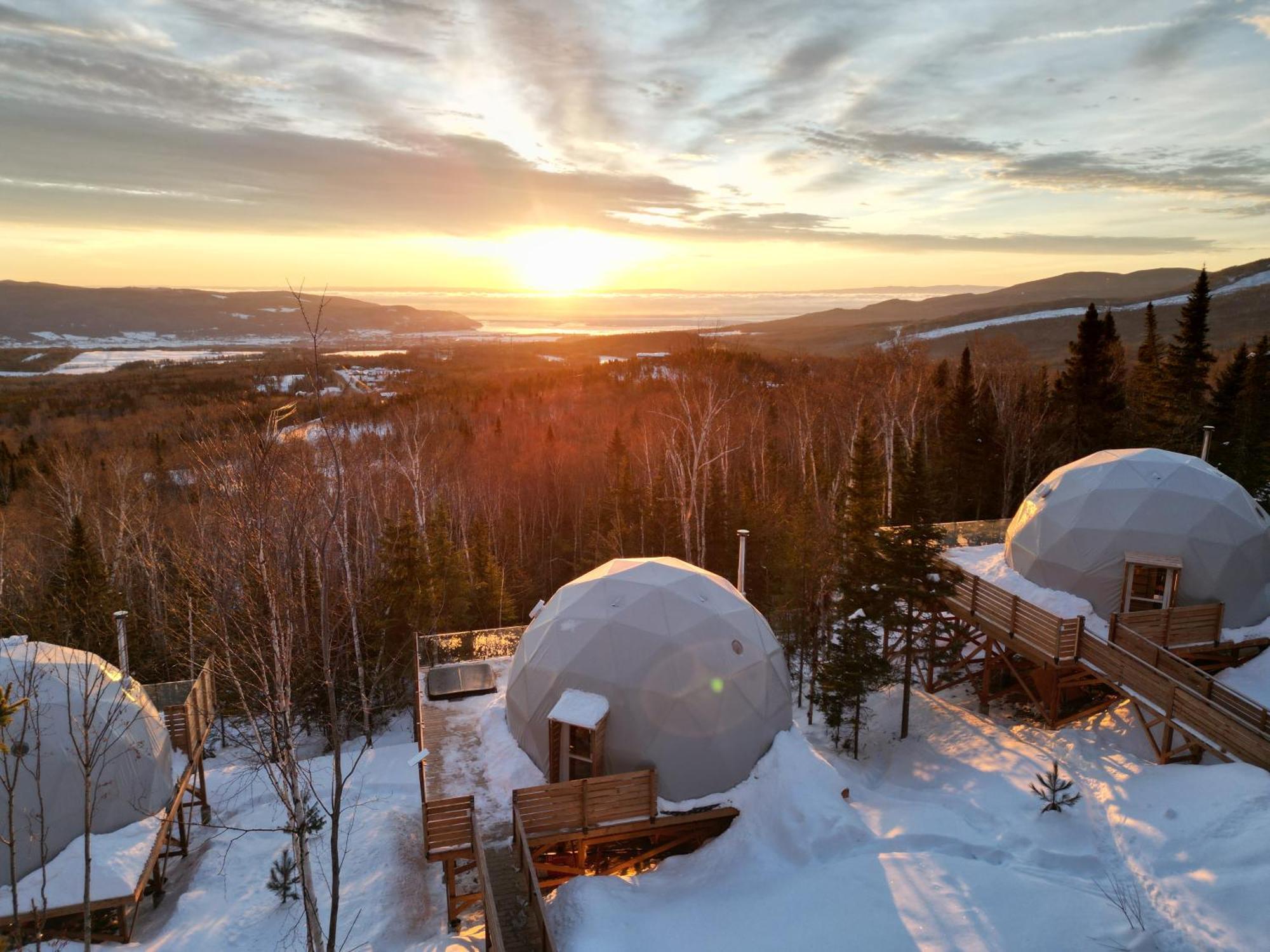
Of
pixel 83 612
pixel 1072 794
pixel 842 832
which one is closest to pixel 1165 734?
Answer: pixel 1072 794

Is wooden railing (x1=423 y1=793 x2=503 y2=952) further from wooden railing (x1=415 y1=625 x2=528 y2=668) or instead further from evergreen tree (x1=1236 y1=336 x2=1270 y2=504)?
evergreen tree (x1=1236 y1=336 x2=1270 y2=504)

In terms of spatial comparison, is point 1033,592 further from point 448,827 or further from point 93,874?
point 93,874

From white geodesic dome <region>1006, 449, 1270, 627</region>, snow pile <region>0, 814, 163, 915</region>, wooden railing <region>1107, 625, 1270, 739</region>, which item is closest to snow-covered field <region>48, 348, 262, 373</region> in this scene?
snow pile <region>0, 814, 163, 915</region>

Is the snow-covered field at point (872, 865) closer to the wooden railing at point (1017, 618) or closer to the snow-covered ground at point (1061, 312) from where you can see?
the wooden railing at point (1017, 618)

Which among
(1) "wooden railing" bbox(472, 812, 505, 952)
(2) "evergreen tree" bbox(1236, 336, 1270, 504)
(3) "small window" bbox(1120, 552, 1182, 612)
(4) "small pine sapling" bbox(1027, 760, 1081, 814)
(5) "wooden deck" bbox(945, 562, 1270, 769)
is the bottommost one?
(4) "small pine sapling" bbox(1027, 760, 1081, 814)

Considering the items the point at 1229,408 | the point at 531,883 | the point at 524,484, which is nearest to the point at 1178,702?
the point at 531,883
